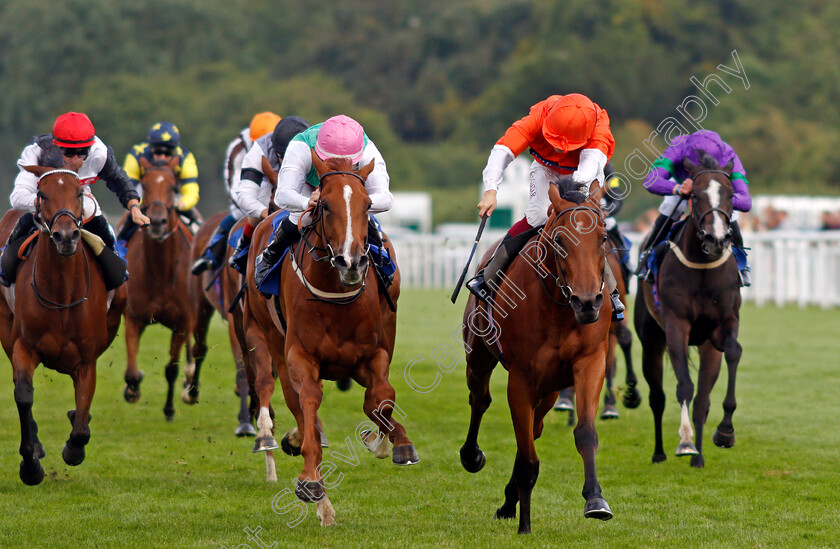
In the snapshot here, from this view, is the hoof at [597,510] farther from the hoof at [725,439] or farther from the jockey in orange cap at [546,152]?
the hoof at [725,439]

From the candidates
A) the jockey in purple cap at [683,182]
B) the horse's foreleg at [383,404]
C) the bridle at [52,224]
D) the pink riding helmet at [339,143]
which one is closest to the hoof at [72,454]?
the bridle at [52,224]

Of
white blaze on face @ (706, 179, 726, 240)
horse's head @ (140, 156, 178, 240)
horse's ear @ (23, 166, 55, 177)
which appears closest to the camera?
horse's ear @ (23, 166, 55, 177)

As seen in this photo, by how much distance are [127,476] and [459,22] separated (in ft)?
165

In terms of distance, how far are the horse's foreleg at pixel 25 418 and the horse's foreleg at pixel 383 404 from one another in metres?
2.12

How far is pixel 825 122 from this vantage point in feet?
149

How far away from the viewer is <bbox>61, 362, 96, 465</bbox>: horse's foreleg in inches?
283

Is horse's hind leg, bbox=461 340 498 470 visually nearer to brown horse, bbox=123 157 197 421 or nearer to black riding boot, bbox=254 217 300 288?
black riding boot, bbox=254 217 300 288

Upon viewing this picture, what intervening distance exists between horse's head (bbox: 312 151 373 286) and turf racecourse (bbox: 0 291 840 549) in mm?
→ 1328

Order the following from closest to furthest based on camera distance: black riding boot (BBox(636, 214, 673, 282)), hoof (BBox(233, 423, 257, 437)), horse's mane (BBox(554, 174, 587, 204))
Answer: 1. horse's mane (BBox(554, 174, 587, 204))
2. black riding boot (BBox(636, 214, 673, 282))
3. hoof (BBox(233, 423, 257, 437))

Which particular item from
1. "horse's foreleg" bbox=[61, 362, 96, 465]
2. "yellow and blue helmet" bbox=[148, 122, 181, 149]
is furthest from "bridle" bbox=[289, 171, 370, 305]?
"yellow and blue helmet" bbox=[148, 122, 181, 149]

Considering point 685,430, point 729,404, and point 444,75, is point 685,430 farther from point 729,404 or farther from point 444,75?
point 444,75

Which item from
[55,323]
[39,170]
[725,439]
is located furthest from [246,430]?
[725,439]

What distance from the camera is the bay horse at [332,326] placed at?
5871 millimetres

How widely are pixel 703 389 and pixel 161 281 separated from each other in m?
4.65
